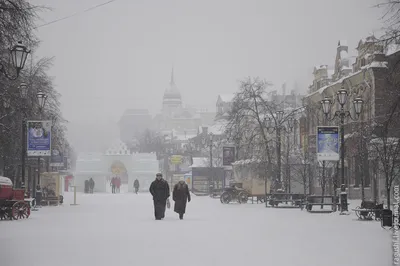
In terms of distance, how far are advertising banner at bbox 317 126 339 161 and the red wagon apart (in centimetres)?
1281

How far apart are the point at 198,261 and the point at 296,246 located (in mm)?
3582

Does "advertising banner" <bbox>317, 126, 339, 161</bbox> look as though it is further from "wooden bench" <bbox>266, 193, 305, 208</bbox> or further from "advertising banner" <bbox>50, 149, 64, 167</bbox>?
"advertising banner" <bbox>50, 149, 64, 167</bbox>

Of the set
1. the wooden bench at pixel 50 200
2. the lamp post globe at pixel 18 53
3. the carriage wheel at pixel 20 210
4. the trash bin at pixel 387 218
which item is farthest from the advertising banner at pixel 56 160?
the trash bin at pixel 387 218

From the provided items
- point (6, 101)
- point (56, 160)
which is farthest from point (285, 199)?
point (6, 101)

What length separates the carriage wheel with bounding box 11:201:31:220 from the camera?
24739 millimetres

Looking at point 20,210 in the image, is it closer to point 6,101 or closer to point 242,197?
point 6,101

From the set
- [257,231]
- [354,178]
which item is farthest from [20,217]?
[354,178]

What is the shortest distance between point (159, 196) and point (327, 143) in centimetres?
879

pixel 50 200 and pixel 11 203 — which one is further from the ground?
pixel 11 203

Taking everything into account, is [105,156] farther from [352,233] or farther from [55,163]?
[352,233]

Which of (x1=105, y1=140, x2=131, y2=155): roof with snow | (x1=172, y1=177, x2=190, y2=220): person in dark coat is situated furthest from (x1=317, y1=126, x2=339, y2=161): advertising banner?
(x1=105, y1=140, x2=131, y2=155): roof with snow

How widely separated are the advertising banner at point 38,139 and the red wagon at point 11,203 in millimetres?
5572

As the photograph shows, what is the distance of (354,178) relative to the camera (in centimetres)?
5306

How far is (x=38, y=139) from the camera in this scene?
105ft
